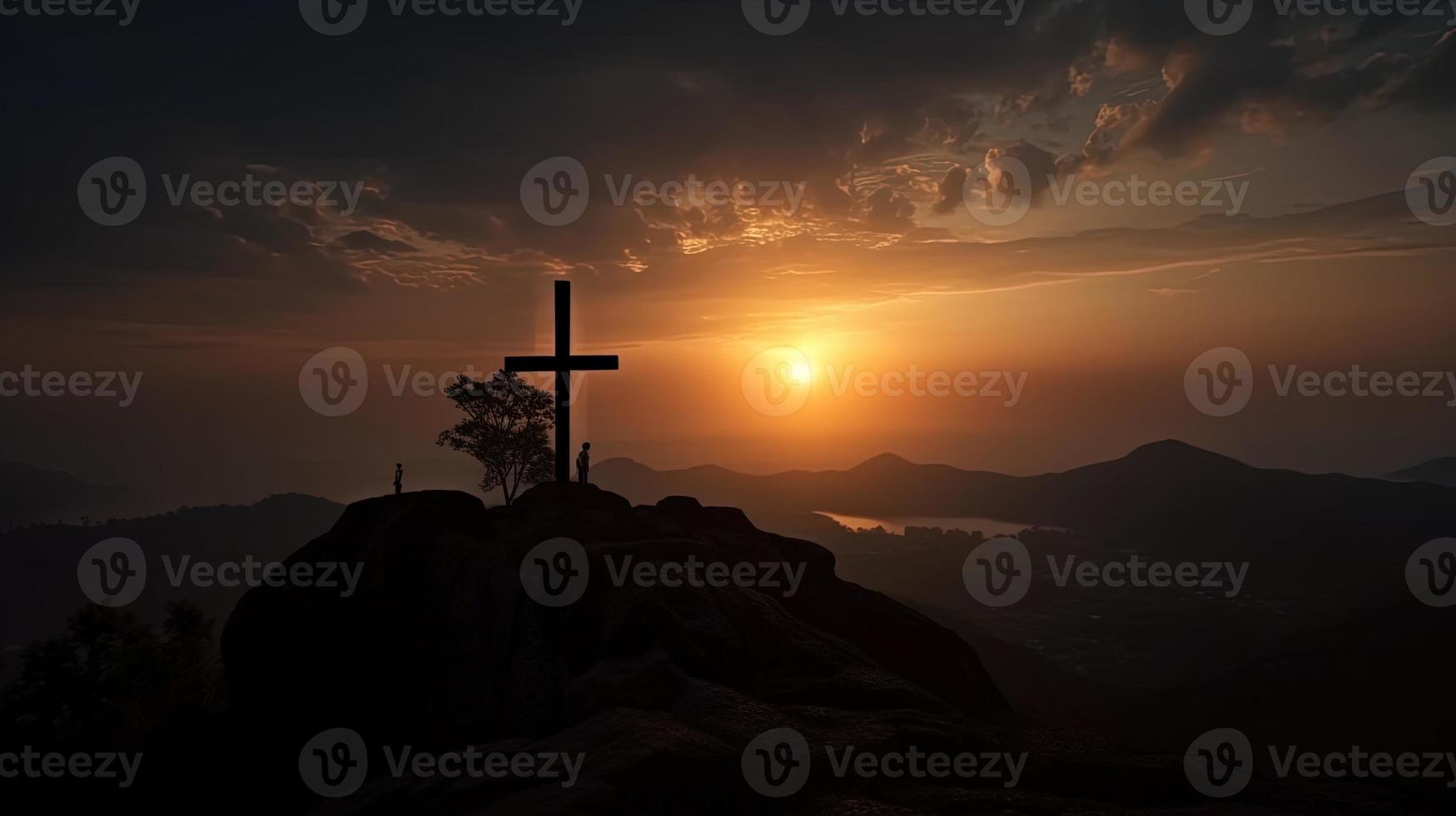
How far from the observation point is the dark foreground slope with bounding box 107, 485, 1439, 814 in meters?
9.79

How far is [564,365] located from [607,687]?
17.8 m

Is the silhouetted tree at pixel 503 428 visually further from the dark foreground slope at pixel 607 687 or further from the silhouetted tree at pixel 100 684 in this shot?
the silhouetted tree at pixel 100 684

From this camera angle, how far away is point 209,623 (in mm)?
47938

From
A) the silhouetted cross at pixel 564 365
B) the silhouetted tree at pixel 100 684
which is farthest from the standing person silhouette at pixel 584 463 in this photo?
the silhouetted tree at pixel 100 684

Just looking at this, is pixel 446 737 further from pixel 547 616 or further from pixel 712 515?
pixel 712 515

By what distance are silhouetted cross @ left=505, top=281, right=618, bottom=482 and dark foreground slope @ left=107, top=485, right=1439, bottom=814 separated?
297 cm

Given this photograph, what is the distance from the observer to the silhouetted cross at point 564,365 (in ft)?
93.7

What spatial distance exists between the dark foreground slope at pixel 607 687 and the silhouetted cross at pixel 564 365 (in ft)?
9.75

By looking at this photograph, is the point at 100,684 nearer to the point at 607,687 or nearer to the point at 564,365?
the point at 564,365

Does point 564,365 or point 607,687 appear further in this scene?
point 564,365

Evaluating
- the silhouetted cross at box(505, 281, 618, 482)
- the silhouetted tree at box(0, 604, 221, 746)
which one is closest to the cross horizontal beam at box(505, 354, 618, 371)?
the silhouetted cross at box(505, 281, 618, 482)

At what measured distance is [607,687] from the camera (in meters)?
12.5

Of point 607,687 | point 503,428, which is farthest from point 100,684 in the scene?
point 607,687

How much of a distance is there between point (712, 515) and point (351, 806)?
1599cm
